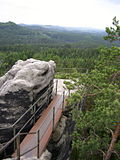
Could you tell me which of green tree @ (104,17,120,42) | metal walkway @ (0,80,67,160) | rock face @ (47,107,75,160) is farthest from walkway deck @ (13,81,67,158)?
green tree @ (104,17,120,42)

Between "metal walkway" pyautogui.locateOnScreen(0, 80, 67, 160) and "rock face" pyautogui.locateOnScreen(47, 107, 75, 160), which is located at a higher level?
"metal walkway" pyautogui.locateOnScreen(0, 80, 67, 160)

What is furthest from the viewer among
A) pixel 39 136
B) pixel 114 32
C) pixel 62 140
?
pixel 62 140

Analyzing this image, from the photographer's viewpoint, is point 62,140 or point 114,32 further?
point 62,140

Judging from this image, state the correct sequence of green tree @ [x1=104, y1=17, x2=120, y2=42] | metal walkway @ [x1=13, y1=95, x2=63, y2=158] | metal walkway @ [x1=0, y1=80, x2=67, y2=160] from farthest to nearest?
green tree @ [x1=104, y1=17, x2=120, y2=42]
metal walkway @ [x1=13, y1=95, x2=63, y2=158]
metal walkway @ [x1=0, y1=80, x2=67, y2=160]

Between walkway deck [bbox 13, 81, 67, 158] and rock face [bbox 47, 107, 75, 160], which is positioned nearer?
walkway deck [bbox 13, 81, 67, 158]

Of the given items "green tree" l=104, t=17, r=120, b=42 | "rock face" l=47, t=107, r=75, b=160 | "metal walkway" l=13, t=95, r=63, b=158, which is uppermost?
"green tree" l=104, t=17, r=120, b=42

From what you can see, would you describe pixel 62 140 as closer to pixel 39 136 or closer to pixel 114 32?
pixel 39 136

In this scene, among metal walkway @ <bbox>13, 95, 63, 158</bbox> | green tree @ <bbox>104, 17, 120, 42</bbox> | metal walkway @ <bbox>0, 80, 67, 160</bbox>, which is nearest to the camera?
metal walkway @ <bbox>0, 80, 67, 160</bbox>

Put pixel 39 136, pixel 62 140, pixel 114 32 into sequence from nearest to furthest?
pixel 39 136, pixel 114 32, pixel 62 140

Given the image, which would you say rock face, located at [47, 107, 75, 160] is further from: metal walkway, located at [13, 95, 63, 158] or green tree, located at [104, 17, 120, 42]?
green tree, located at [104, 17, 120, 42]

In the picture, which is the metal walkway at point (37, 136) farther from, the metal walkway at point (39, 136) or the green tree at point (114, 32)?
the green tree at point (114, 32)

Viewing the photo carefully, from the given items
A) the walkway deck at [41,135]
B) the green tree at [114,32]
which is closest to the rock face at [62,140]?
the walkway deck at [41,135]

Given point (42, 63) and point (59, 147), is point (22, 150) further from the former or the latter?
point (42, 63)

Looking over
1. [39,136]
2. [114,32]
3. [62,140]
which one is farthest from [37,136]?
[114,32]
